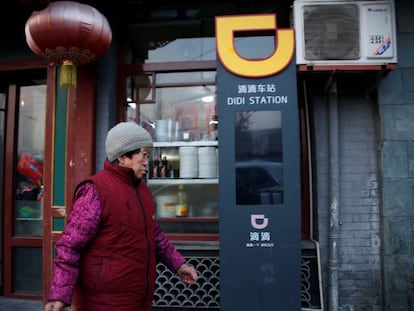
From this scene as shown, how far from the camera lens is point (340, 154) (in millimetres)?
4156

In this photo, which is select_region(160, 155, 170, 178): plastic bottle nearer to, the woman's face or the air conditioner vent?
the air conditioner vent

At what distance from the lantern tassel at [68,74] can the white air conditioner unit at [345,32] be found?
2.24 meters

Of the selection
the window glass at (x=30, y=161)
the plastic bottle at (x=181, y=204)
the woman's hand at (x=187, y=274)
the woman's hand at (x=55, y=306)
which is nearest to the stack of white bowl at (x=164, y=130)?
the plastic bottle at (x=181, y=204)

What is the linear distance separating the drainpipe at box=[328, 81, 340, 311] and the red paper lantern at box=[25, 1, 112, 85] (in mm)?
2497

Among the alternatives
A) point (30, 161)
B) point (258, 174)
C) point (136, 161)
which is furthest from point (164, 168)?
point (136, 161)

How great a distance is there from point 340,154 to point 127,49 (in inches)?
114

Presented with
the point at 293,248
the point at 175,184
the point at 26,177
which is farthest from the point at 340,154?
the point at 26,177

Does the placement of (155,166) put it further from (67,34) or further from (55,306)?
(55,306)

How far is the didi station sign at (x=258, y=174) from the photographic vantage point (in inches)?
125

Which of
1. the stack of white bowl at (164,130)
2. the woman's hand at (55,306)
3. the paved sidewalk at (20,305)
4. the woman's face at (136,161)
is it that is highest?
the stack of white bowl at (164,130)

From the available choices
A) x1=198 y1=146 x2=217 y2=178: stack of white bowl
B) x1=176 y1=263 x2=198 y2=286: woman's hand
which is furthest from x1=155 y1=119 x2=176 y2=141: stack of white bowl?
x1=176 y1=263 x2=198 y2=286: woman's hand

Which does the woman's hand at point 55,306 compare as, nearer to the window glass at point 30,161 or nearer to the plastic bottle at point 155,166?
the plastic bottle at point 155,166

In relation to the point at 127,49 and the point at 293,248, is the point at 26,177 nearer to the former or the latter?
the point at 127,49

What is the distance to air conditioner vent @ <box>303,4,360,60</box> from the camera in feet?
12.4
